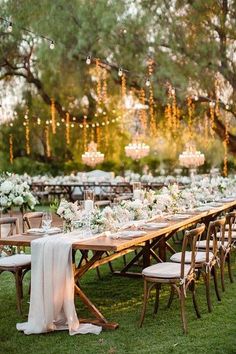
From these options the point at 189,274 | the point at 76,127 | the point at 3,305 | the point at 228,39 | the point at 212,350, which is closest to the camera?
the point at 212,350

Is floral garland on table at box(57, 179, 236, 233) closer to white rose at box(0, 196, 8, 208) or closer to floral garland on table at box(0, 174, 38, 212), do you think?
floral garland on table at box(0, 174, 38, 212)

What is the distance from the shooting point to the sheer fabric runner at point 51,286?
5.19 metres

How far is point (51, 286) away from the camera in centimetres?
521

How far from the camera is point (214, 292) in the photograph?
6715 mm

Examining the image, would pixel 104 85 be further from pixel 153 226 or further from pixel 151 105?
pixel 153 226

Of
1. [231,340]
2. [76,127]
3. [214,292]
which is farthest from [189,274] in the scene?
[76,127]

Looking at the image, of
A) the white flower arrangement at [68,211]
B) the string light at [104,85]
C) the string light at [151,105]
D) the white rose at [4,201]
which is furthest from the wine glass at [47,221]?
the string light at [104,85]

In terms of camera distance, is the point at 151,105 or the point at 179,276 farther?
the point at 151,105

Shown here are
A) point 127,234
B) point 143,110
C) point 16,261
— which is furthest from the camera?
point 143,110

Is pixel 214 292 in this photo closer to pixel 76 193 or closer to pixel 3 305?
pixel 3 305

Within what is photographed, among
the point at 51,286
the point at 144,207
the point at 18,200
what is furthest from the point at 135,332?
the point at 18,200

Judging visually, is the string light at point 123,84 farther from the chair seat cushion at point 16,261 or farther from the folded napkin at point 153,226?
the chair seat cushion at point 16,261

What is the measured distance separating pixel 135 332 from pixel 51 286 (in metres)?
0.82

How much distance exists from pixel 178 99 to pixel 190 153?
147cm
